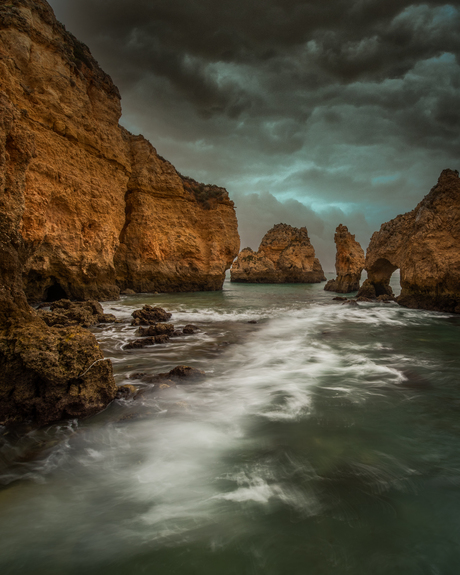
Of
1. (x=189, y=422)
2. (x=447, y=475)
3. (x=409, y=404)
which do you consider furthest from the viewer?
(x=409, y=404)

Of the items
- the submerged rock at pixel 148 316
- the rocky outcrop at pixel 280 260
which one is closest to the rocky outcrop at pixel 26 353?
the submerged rock at pixel 148 316

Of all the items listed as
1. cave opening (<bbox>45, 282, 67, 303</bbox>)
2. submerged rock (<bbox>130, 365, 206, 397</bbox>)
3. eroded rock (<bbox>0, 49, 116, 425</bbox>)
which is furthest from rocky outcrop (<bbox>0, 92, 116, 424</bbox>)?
cave opening (<bbox>45, 282, 67, 303</bbox>)

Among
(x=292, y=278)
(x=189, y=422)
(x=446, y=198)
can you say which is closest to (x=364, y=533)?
(x=189, y=422)

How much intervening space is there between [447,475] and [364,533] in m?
1.29

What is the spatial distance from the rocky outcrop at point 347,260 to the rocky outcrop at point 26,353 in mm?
33077

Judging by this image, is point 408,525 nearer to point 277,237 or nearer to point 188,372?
point 188,372

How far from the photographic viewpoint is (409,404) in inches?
160

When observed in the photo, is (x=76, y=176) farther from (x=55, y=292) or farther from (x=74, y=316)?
(x=74, y=316)

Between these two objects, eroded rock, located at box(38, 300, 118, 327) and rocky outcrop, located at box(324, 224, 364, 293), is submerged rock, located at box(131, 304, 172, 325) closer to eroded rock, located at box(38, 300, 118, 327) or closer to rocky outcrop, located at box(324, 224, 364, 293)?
eroded rock, located at box(38, 300, 118, 327)

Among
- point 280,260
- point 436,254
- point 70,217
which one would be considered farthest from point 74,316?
point 280,260

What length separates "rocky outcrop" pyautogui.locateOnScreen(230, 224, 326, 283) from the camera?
5622 cm

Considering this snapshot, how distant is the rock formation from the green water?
68 centimetres

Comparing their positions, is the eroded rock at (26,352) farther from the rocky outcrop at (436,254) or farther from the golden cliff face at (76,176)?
the rocky outcrop at (436,254)

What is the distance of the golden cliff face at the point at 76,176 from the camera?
478 inches
